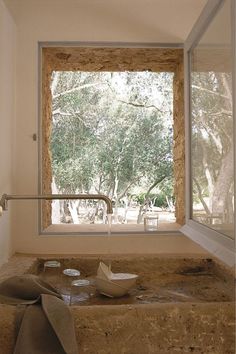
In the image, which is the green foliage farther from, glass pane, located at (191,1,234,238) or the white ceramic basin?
the white ceramic basin

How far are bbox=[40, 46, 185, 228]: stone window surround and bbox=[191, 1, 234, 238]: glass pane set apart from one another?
362 mm

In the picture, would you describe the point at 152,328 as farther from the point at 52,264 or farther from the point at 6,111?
the point at 6,111

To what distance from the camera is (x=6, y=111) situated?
1758 millimetres

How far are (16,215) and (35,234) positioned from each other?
14 cm

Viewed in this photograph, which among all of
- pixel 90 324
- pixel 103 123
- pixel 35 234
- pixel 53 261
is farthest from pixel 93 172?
pixel 90 324

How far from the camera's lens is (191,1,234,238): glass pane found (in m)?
1.18

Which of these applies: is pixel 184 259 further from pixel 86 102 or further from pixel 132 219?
pixel 86 102

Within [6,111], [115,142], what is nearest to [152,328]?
[6,111]

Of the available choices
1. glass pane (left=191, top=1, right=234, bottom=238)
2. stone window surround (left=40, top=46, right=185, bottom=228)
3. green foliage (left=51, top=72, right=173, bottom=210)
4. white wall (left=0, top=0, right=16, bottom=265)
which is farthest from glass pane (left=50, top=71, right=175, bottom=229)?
glass pane (left=191, top=1, right=234, bottom=238)

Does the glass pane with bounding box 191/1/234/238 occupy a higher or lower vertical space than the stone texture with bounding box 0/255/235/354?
higher

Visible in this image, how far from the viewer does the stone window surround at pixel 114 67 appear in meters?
1.98

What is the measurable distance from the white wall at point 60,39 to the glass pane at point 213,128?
1.26 ft

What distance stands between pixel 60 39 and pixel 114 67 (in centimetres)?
35

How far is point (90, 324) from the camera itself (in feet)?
3.49
